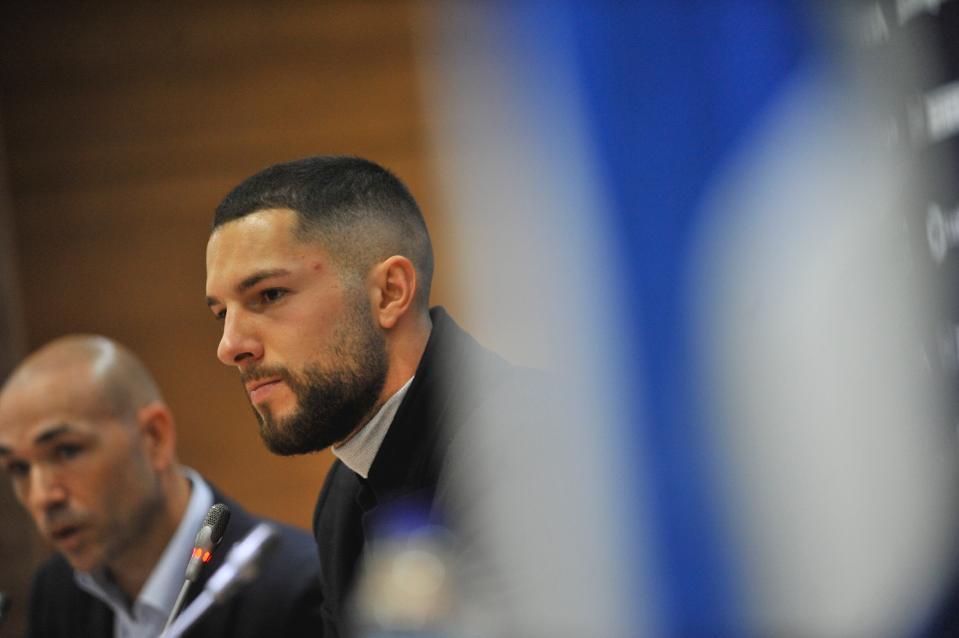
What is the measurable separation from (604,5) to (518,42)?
34 mm

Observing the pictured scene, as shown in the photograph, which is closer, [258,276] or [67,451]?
[258,276]

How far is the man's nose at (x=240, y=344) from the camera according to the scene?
4.47ft

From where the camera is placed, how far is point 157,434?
2.18 m

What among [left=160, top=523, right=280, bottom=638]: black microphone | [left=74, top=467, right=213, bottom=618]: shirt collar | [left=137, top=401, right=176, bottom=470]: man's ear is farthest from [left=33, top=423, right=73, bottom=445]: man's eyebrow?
[left=160, top=523, right=280, bottom=638]: black microphone

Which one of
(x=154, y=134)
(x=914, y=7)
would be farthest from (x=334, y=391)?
(x=154, y=134)

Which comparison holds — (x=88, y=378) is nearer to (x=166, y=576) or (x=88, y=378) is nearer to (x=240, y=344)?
(x=166, y=576)

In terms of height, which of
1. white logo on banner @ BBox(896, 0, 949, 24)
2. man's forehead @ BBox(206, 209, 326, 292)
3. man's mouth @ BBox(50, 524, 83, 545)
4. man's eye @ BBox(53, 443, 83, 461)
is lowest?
man's mouth @ BBox(50, 524, 83, 545)

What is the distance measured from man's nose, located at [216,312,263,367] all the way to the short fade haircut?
0.13 metres

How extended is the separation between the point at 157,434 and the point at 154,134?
4.78 feet

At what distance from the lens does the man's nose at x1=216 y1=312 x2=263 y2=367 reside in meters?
1.36

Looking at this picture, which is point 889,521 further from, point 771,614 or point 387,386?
point 387,386

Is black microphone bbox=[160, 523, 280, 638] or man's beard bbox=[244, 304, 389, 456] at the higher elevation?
man's beard bbox=[244, 304, 389, 456]

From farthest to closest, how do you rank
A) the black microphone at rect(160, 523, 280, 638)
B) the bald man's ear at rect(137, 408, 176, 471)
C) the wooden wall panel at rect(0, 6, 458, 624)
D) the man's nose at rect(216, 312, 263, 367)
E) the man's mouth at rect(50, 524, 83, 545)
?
the wooden wall panel at rect(0, 6, 458, 624) < the bald man's ear at rect(137, 408, 176, 471) < the man's mouth at rect(50, 524, 83, 545) < the man's nose at rect(216, 312, 263, 367) < the black microphone at rect(160, 523, 280, 638)

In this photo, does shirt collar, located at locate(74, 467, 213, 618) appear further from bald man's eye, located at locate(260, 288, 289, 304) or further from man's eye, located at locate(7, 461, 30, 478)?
bald man's eye, located at locate(260, 288, 289, 304)
